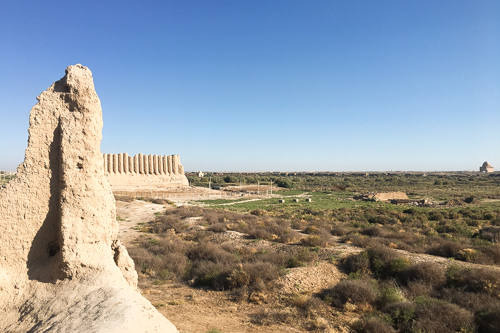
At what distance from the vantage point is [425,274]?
8.38 m

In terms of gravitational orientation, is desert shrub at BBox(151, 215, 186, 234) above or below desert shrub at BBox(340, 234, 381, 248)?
below

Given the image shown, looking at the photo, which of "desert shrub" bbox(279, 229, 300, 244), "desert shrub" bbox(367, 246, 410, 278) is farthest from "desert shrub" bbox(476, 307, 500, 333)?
"desert shrub" bbox(279, 229, 300, 244)

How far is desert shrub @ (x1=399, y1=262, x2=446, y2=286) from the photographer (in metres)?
8.19

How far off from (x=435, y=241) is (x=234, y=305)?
10343 mm

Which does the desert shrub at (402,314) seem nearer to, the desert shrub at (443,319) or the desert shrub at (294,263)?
the desert shrub at (443,319)

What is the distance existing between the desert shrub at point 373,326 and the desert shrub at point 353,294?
1.07m

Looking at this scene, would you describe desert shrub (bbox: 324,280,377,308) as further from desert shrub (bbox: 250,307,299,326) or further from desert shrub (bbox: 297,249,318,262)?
desert shrub (bbox: 297,249,318,262)

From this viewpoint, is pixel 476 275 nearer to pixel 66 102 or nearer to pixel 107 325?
pixel 107 325

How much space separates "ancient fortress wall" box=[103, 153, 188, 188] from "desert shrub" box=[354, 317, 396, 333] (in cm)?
3638

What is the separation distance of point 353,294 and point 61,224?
22.4 ft

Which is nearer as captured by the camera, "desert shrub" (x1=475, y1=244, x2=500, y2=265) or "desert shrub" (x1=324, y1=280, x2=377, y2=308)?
"desert shrub" (x1=324, y1=280, x2=377, y2=308)

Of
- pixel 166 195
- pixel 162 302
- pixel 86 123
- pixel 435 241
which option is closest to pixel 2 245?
pixel 86 123

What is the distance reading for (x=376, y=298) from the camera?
759 centimetres

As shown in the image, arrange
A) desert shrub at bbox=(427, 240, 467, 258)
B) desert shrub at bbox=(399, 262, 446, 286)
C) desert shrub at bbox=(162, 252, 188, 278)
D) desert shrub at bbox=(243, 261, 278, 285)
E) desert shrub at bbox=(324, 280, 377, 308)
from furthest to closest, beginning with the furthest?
desert shrub at bbox=(427, 240, 467, 258) → desert shrub at bbox=(162, 252, 188, 278) → desert shrub at bbox=(243, 261, 278, 285) → desert shrub at bbox=(399, 262, 446, 286) → desert shrub at bbox=(324, 280, 377, 308)
